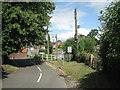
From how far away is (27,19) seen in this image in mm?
17750

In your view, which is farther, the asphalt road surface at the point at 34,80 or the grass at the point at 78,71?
the grass at the point at 78,71

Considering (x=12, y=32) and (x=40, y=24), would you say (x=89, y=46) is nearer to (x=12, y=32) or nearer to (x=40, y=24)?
(x=40, y=24)

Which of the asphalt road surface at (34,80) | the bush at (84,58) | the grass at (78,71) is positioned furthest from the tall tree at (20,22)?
the bush at (84,58)

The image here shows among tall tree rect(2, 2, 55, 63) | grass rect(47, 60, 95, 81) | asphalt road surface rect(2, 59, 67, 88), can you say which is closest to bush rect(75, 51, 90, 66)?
grass rect(47, 60, 95, 81)

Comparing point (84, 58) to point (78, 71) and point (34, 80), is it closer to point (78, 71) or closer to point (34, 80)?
point (78, 71)

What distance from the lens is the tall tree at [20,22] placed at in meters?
16.8

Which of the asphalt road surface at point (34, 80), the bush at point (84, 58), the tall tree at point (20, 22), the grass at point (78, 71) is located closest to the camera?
the asphalt road surface at point (34, 80)

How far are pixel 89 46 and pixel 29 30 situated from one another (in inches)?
1033

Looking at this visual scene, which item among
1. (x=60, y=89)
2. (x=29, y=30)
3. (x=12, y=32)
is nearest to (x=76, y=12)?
(x=29, y=30)

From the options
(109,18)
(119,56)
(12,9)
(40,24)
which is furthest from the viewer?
(40,24)

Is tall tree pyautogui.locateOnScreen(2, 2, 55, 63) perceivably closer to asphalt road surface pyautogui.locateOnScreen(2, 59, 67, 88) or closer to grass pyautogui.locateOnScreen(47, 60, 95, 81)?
asphalt road surface pyautogui.locateOnScreen(2, 59, 67, 88)

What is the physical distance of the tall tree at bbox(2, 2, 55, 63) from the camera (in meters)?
16.8

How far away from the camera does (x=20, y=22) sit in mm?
17422

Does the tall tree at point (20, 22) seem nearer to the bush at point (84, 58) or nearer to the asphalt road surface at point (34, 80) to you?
the asphalt road surface at point (34, 80)
